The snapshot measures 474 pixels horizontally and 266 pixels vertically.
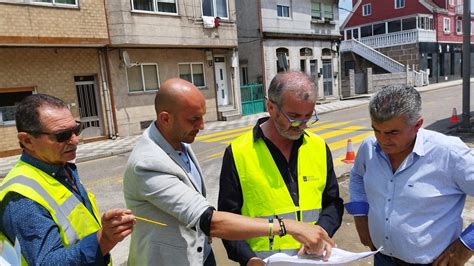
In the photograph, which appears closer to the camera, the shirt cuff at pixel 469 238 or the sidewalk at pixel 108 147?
the shirt cuff at pixel 469 238

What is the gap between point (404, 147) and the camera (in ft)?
7.02

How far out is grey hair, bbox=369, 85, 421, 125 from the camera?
6.61 ft

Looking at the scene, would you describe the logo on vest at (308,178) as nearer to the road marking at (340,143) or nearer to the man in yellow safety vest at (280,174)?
the man in yellow safety vest at (280,174)

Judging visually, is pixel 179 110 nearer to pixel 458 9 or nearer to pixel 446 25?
pixel 446 25

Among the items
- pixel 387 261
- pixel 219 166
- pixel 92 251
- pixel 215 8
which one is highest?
pixel 215 8

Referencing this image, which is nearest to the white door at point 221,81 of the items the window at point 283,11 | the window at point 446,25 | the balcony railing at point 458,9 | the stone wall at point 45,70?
the window at point 283,11

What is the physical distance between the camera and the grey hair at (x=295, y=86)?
2.05 metres

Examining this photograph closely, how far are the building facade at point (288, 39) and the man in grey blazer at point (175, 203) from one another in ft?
58.5

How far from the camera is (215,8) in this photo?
695 inches

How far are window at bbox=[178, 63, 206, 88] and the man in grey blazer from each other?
15.3 metres

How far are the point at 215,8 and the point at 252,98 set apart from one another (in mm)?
5475

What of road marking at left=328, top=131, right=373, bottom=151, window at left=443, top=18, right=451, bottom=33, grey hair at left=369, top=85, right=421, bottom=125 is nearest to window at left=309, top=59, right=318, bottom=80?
road marking at left=328, top=131, right=373, bottom=151

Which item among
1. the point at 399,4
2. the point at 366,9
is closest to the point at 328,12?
the point at 399,4

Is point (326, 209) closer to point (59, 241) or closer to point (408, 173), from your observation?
point (408, 173)
